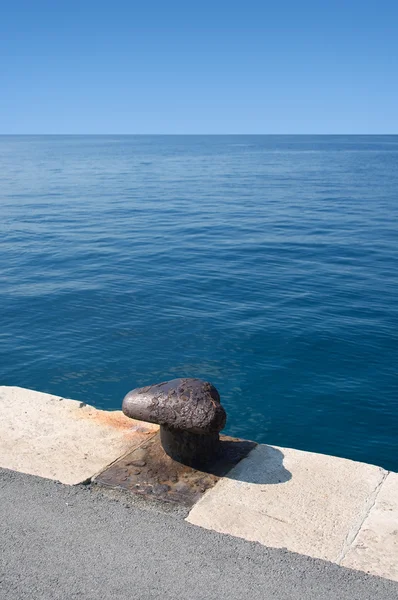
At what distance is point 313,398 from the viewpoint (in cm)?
1204

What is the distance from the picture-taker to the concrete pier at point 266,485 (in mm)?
5387

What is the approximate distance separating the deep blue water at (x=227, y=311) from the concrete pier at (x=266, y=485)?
3.91 m

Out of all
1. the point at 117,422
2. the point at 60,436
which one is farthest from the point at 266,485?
the point at 60,436

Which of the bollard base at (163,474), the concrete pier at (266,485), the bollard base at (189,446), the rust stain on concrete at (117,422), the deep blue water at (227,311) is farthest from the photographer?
the deep blue water at (227,311)

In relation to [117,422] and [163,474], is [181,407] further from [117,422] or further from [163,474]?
[117,422]

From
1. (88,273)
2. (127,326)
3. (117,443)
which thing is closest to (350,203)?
(88,273)

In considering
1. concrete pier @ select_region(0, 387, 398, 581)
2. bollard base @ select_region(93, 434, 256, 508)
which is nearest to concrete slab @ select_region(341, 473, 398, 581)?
concrete pier @ select_region(0, 387, 398, 581)

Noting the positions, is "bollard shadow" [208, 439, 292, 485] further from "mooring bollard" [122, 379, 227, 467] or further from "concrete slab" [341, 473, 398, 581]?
"concrete slab" [341, 473, 398, 581]

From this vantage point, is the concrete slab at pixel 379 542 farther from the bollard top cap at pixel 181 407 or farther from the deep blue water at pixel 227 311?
the deep blue water at pixel 227 311

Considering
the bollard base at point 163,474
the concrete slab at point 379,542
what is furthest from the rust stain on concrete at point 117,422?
the concrete slab at point 379,542

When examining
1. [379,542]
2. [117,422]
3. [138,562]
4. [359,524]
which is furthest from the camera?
[117,422]

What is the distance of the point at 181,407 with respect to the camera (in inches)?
249

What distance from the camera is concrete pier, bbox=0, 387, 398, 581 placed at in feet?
17.7

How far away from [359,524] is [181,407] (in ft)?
6.27
